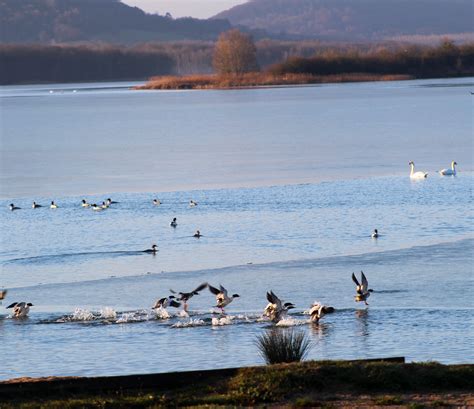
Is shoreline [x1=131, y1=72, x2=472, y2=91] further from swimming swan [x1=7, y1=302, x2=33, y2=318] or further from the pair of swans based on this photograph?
swimming swan [x1=7, y1=302, x2=33, y2=318]

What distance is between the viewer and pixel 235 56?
4560 inches

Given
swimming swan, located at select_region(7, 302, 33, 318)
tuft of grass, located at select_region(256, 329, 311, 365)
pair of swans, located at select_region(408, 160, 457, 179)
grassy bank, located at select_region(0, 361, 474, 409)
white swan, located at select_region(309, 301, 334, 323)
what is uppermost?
grassy bank, located at select_region(0, 361, 474, 409)

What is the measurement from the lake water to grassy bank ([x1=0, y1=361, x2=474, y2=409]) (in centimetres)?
234

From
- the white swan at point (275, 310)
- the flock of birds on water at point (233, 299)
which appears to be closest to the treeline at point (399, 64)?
the flock of birds on water at point (233, 299)

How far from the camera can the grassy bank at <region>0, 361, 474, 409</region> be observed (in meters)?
8.05

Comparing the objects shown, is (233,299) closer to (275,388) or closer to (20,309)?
(20,309)

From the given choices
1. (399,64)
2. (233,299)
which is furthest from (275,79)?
(233,299)

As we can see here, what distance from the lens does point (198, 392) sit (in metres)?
8.44

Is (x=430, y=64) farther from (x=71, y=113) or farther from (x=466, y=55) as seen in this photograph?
(x=71, y=113)

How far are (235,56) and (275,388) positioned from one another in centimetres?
10898

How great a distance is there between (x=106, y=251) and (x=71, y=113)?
5336cm

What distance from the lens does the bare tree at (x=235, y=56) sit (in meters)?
115

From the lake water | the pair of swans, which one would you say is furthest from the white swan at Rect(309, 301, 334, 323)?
the pair of swans

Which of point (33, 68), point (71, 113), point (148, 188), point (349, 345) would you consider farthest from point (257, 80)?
point (349, 345)
